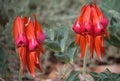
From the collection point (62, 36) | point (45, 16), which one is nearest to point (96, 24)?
point (62, 36)

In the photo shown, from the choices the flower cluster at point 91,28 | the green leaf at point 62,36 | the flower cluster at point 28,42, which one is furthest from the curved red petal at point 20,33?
the green leaf at point 62,36

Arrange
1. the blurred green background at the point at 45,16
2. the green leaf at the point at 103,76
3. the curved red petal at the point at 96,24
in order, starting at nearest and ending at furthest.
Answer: the curved red petal at the point at 96,24 → the green leaf at the point at 103,76 → the blurred green background at the point at 45,16

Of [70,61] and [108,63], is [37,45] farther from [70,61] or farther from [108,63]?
[108,63]

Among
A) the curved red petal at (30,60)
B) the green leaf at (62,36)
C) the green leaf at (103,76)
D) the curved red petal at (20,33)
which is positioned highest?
the curved red petal at (20,33)

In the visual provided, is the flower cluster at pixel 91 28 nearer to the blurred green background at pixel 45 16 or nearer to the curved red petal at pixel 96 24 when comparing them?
the curved red petal at pixel 96 24

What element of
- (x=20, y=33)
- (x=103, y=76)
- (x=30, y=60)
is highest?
(x=20, y=33)

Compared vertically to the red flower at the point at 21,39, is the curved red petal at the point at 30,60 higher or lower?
lower

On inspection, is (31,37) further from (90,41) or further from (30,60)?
(90,41)
